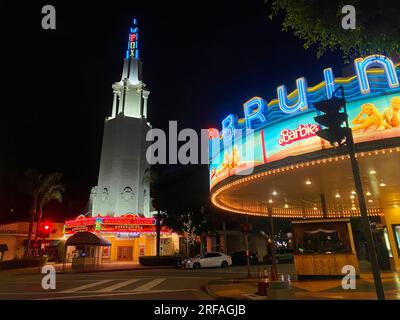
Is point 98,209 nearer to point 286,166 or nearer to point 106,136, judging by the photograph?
point 106,136

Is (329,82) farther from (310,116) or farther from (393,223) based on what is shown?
(393,223)

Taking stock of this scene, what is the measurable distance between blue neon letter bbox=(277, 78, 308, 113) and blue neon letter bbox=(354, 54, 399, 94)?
2.03m

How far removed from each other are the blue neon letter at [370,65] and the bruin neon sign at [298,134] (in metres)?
2.12

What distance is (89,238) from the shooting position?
29109mm

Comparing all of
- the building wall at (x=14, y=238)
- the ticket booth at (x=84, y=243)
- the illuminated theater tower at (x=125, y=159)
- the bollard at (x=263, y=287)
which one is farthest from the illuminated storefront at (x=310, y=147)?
the building wall at (x=14, y=238)

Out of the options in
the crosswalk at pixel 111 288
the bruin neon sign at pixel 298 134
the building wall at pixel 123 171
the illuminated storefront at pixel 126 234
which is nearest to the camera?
the bruin neon sign at pixel 298 134

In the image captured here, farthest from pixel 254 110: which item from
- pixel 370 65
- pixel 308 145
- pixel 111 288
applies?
pixel 111 288

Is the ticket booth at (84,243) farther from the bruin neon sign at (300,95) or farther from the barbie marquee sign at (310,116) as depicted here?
the bruin neon sign at (300,95)

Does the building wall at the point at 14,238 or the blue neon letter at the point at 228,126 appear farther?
the building wall at the point at 14,238

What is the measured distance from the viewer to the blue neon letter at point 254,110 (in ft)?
46.1

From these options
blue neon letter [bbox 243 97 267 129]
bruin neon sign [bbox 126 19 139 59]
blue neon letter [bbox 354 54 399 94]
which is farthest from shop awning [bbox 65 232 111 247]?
bruin neon sign [bbox 126 19 139 59]
